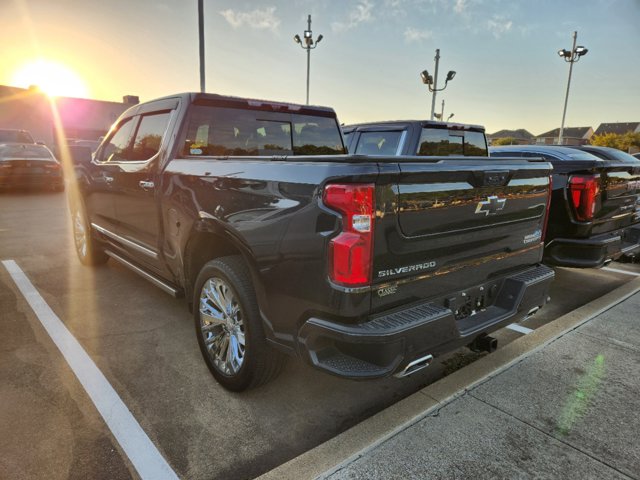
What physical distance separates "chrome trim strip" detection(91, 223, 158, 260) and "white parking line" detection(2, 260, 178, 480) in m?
0.90

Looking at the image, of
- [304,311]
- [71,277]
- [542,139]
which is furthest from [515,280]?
[542,139]

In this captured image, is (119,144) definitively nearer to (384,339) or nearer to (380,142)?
(380,142)

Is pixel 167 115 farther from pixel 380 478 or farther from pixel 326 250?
pixel 380 478

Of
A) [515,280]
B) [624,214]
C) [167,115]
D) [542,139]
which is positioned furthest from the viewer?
[542,139]

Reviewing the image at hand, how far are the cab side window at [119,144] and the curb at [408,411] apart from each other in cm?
334

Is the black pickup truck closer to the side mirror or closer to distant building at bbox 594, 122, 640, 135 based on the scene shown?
the side mirror

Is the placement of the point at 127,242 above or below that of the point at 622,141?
below

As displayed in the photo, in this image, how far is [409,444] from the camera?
2293 mm

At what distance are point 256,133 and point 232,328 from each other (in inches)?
72.0

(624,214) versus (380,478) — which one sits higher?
(624,214)

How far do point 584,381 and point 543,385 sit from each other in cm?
32

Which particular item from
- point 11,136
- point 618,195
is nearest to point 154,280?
point 618,195

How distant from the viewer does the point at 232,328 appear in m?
2.81

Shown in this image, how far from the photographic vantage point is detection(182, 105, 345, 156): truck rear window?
3521 millimetres
